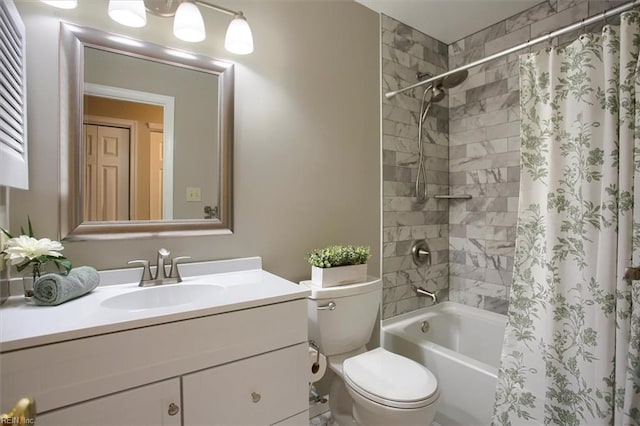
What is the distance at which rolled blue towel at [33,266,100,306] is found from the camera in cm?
99

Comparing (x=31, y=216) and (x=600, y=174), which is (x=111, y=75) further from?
(x=600, y=174)

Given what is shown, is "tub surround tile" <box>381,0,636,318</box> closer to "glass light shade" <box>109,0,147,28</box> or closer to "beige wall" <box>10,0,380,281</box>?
"beige wall" <box>10,0,380,281</box>

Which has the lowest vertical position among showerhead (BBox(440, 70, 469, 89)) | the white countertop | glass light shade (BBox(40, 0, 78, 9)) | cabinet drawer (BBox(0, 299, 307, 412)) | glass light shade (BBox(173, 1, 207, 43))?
cabinet drawer (BBox(0, 299, 307, 412))

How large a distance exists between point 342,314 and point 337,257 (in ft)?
0.92

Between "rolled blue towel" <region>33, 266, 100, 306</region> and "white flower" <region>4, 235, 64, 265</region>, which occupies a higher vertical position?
"white flower" <region>4, 235, 64, 265</region>

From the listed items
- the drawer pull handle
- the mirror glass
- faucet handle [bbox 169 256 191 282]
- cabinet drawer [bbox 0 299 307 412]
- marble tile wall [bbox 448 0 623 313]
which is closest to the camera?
cabinet drawer [bbox 0 299 307 412]

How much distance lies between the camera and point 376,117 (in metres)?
2.09

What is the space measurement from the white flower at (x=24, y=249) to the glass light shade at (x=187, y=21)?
0.98m

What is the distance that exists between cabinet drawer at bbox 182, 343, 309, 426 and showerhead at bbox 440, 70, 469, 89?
2014 mm

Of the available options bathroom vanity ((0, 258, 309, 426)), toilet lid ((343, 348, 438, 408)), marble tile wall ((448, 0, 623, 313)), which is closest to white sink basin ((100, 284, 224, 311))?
bathroom vanity ((0, 258, 309, 426))

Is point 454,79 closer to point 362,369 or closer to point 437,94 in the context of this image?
point 437,94

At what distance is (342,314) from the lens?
1562 millimetres

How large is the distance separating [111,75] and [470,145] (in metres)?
2.27

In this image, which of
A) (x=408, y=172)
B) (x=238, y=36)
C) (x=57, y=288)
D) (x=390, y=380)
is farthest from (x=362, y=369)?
(x=238, y=36)
